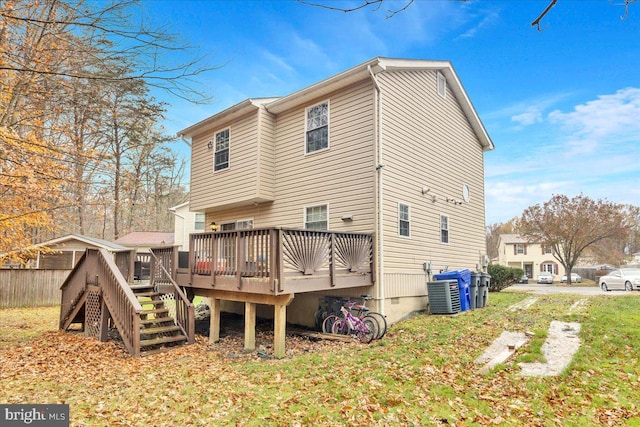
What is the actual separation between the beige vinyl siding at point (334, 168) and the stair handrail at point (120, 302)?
15.2 feet

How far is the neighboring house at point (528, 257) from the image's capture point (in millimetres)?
42750

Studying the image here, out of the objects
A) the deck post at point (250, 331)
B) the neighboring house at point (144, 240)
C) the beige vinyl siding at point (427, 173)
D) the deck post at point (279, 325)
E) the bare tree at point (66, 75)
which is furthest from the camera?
the neighboring house at point (144, 240)

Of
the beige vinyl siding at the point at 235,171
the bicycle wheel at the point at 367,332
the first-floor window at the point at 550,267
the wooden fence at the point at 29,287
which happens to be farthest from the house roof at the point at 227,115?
the first-floor window at the point at 550,267

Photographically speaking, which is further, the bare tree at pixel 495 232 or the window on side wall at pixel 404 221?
the bare tree at pixel 495 232

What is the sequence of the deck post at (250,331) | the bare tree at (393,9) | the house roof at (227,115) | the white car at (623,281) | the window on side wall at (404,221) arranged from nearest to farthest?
the bare tree at (393,9), the deck post at (250,331), the window on side wall at (404,221), the house roof at (227,115), the white car at (623,281)

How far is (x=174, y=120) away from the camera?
18.9 feet

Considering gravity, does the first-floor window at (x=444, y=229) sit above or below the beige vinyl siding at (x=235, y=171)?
below

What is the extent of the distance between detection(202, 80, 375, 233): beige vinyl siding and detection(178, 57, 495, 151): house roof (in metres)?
0.27

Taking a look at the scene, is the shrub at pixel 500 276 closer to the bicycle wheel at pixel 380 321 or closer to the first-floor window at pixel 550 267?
the bicycle wheel at pixel 380 321

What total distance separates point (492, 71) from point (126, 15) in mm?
12597

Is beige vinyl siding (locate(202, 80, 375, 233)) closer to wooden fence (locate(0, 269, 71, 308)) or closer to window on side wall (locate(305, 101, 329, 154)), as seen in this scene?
window on side wall (locate(305, 101, 329, 154))

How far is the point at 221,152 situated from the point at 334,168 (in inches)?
182

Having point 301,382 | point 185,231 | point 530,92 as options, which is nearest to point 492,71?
point 530,92

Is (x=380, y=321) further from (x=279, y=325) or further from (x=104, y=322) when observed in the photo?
(x=104, y=322)
